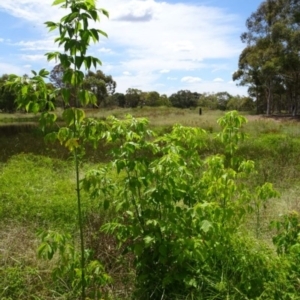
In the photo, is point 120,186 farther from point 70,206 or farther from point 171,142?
point 70,206

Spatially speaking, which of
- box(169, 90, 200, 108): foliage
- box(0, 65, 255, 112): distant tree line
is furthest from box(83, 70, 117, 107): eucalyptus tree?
box(169, 90, 200, 108): foliage

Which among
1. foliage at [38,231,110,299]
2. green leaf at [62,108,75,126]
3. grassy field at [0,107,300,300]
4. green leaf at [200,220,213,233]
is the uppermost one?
green leaf at [62,108,75,126]

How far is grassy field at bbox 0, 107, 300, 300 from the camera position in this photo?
346cm

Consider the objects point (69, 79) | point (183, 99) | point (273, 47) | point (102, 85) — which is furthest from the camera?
point (183, 99)

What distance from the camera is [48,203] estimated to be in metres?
5.55

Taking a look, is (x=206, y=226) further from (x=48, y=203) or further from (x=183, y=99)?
(x=183, y=99)

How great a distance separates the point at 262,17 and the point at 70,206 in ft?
92.0

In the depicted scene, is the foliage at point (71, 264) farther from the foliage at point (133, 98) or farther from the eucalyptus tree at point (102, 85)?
the foliage at point (133, 98)

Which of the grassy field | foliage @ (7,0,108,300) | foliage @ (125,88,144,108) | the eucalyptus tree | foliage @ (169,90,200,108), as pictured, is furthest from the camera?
foliage @ (169,90,200,108)

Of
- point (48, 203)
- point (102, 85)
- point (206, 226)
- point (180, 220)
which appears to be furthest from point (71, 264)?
point (102, 85)

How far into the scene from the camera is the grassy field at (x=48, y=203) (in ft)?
11.4

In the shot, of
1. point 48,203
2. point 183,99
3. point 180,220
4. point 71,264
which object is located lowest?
point 48,203

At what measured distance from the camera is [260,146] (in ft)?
37.3

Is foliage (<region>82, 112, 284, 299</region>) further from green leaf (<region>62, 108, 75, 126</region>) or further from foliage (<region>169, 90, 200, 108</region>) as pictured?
foliage (<region>169, 90, 200, 108</region>)
